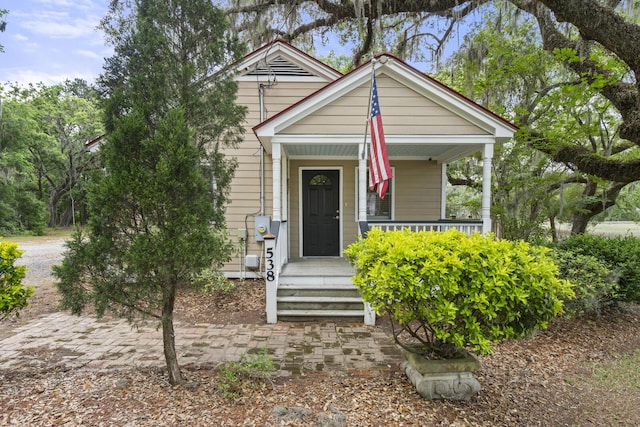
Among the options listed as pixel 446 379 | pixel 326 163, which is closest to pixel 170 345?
pixel 446 379

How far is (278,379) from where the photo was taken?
127 inches

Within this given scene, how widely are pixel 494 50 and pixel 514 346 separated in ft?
21.6

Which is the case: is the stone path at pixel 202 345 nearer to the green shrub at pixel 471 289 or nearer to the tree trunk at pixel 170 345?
the tree trunk at pixel 170 345

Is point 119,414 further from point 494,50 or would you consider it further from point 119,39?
point 494,50

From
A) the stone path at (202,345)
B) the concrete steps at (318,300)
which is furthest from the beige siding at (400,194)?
the stone path at (202,345)

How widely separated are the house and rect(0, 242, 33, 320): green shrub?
287cm

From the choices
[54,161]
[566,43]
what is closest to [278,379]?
[566,43]

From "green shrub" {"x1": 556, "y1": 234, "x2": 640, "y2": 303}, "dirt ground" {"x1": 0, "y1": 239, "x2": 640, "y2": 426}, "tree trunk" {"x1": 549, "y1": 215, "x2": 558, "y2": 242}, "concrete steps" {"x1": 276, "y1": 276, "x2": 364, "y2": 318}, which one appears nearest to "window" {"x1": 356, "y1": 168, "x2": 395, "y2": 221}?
"concrete steps" {"x1": 276, "y1": 276, "x2": 364, "y2": 318}

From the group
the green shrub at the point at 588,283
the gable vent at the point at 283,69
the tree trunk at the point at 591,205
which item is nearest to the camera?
the green shrub at the point at 588,283

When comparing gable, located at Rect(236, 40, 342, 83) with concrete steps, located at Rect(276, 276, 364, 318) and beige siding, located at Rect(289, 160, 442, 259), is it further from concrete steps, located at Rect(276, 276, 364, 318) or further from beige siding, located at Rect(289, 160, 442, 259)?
concrete steps, located at Rect(276, 276, 364, 318)

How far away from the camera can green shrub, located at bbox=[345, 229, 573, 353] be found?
8.62 feet

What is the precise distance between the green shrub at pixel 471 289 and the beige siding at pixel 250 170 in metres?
4.77

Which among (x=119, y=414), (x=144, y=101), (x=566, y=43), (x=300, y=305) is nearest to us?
(x=119, y=414)

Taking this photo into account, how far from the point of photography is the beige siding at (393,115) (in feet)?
18.6
